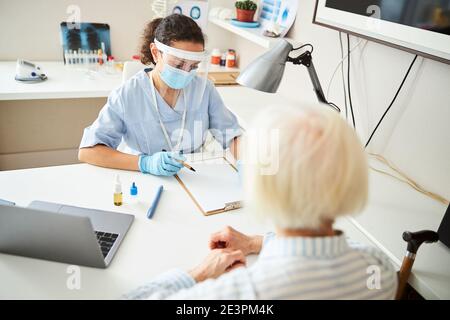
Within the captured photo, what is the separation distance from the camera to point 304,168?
546 millimetres

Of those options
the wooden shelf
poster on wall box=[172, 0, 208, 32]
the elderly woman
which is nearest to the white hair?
the elderly woman

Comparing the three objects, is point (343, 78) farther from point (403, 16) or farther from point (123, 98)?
point (123, 98)

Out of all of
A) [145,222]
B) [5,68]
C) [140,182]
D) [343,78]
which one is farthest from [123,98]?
[5,68]

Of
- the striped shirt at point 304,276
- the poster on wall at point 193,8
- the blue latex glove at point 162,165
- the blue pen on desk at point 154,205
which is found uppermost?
the poster on wall at point 193,8

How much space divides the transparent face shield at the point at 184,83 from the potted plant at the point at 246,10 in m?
0.81

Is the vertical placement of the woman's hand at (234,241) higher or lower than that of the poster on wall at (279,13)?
lower

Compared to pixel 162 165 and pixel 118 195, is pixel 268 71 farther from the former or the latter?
pixel 118 195

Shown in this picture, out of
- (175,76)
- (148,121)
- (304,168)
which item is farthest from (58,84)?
(304,168)

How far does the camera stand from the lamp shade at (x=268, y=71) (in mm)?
1132

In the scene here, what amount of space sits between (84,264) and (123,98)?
0.78 metres

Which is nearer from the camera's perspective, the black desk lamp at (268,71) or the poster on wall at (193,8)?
the black desk lamp at (268,71)

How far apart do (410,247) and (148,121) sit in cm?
109

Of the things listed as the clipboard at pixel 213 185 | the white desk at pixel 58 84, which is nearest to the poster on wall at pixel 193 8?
the white desk at pixel 58 84

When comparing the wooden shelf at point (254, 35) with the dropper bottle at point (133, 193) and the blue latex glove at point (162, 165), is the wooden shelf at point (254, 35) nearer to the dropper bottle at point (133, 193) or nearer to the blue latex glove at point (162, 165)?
the blue latex glove at point (162, 165)
